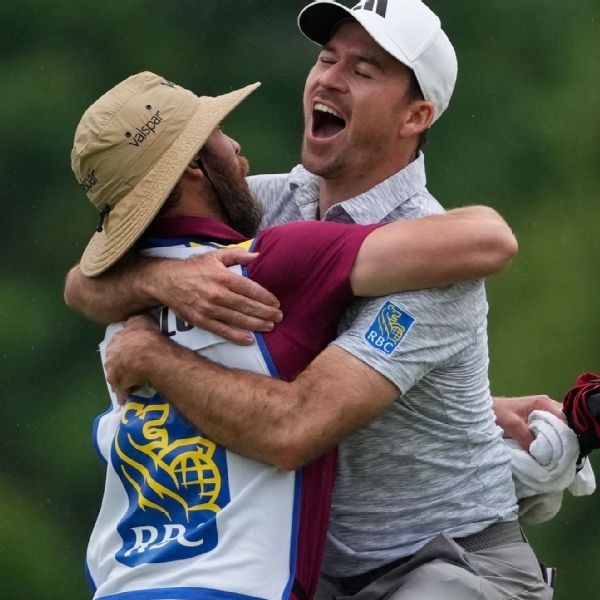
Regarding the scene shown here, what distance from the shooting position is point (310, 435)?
2451mm

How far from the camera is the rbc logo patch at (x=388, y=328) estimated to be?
8.18ft

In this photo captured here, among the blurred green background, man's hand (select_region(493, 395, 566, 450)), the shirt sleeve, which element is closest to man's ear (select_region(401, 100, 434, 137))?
the shirt sleeve

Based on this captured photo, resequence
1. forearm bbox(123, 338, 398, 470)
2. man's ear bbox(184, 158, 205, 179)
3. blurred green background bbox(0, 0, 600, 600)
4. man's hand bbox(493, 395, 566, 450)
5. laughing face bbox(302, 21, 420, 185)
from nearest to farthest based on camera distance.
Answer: forearm bbox(123, 338, 398, 470), man's ear bbox(184, 158, 205, 179), laughing face bbox(302, 21, 420, 185), man's hand bbox(493, 395, 566, 450), blurred green background bbox(0, 0, 600, 600)

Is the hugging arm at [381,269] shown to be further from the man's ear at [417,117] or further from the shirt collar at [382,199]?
the man's ear at [417,117]

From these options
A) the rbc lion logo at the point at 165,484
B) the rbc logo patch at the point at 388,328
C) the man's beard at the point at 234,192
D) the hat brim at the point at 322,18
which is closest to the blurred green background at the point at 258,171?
the hat brim at the point at 322,18

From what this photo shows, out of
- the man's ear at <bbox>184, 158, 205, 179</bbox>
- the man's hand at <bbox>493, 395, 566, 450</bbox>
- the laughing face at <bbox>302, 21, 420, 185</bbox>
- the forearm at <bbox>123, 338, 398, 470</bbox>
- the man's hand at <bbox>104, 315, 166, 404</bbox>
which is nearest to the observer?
the forearm at <bbox>123, 338, 398, 470</bbox>

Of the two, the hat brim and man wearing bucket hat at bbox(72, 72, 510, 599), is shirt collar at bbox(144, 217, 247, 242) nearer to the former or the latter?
man wearing bucket hat at bbox(72, 72, 510, 599)

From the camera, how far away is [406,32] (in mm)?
2791

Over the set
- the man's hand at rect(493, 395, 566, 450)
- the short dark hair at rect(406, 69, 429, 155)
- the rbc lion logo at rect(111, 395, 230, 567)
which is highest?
the short dark hair at rect(406, 69, 429, 155)

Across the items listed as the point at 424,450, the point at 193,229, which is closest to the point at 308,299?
the point at 193,229

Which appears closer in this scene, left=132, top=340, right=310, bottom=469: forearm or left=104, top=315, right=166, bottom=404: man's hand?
left=132, top=340, right=310, bottom=469: forearm

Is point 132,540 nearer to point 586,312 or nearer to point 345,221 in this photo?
point 345,221

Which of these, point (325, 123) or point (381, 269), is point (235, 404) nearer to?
point (381, 269)

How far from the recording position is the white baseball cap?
2.79m
